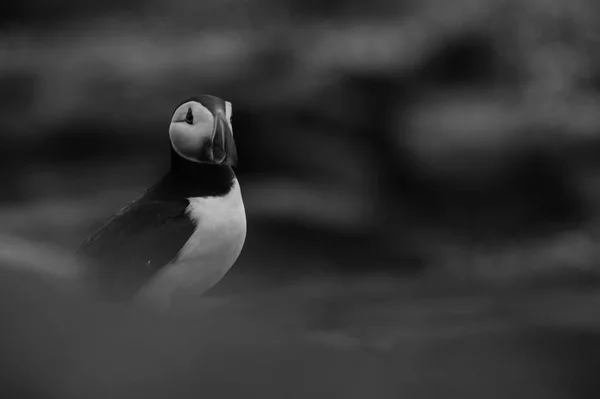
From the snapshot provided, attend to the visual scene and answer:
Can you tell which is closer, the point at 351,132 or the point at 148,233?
the point at 148,233

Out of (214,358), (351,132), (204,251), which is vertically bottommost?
(214,358)

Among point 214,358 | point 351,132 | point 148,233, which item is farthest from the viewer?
point 351,132

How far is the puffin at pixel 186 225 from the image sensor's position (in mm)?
1157

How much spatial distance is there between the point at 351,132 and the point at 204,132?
1.11m

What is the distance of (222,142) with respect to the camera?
123 cm

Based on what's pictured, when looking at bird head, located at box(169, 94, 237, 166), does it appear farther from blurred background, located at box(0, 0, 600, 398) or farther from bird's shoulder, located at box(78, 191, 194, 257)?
blurred background, located at box(0, 0, 600, 398)

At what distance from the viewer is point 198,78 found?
2240 mm

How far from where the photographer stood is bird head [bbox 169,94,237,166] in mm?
1219

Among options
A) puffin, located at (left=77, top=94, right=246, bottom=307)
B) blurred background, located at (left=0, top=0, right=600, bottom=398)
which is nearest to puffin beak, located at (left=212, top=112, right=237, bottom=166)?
puffin, located at (left=77, top=94, right=246, bottom=307)

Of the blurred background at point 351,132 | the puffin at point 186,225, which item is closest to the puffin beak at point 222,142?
the puffin at point 186,225

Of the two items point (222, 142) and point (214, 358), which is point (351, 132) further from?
point (214, 358)

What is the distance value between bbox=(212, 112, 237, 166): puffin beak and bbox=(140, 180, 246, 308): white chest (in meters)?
0.07

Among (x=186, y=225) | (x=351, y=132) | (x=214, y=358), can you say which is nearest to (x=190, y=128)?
(x=186, y=225)

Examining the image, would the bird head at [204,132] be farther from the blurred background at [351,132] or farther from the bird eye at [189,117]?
the blurred background at [351,132]
